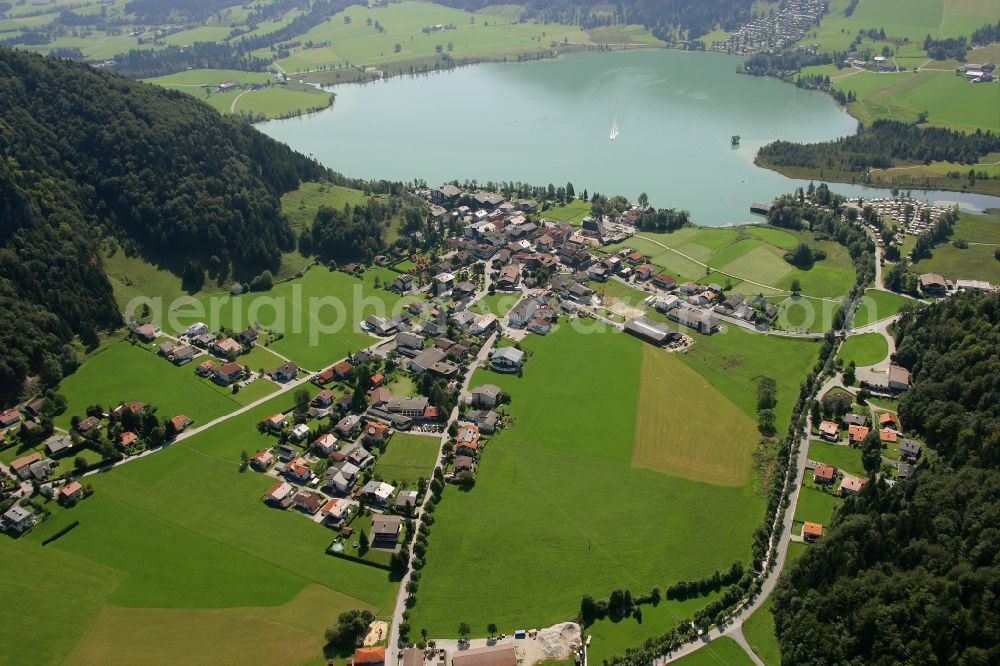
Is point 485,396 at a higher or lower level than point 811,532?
higher

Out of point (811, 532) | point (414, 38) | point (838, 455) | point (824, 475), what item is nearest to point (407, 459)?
point (811, 532)

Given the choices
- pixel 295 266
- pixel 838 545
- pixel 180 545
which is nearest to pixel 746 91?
pixel 295 266

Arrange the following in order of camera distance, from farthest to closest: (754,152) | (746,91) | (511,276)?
(746,91) < (754,152) < (511,276)

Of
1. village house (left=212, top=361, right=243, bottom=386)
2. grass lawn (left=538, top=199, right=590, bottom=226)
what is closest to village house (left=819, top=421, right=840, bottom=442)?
grass lawn (left=538, top=199, right=590, bottom=226)

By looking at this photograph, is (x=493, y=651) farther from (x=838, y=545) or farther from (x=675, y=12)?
(x=675, y=12)

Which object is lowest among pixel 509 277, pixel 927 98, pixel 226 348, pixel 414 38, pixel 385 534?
pixel 385 534

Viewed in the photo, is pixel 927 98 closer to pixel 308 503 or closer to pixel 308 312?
pixel 308 312

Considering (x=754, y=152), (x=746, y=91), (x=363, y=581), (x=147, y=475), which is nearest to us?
(x=363, y=581)

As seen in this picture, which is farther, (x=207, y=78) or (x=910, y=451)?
(x=207, y=78)

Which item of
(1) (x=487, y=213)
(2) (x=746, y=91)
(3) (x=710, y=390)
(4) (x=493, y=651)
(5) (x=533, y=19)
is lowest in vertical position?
(4) (x=493, y=651)
